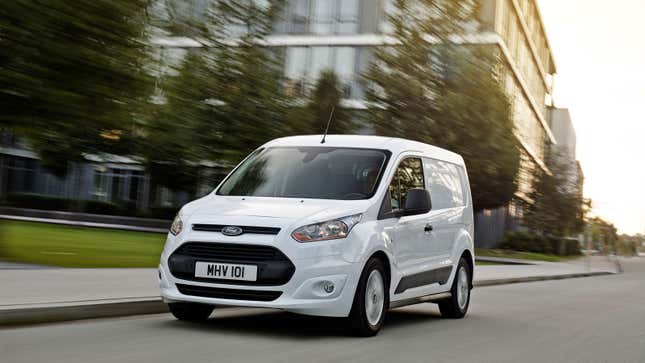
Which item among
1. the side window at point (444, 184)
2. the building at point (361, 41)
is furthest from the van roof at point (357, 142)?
the building at point (361, 41)

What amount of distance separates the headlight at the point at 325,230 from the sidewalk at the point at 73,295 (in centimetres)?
234

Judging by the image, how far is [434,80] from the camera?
32.4 metres

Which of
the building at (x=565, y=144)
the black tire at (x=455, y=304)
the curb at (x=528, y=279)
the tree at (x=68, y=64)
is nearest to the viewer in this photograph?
the black tire at (x=455, y=304)

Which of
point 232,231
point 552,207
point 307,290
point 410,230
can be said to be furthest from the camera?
point 552,207

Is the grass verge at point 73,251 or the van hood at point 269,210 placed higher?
the van hood at point 269,210

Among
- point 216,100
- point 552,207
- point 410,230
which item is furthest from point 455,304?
point 552,207

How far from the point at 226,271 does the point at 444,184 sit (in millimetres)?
3690

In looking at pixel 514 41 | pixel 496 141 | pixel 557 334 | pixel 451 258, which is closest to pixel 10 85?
pixel 451 258

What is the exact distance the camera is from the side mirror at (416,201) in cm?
924

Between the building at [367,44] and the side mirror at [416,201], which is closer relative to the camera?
the side mirror at [416,201]

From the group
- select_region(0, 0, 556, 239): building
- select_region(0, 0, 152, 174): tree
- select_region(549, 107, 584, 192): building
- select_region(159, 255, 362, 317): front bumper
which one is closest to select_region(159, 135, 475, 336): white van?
select_region(159, 255, 362, 317): front bumper

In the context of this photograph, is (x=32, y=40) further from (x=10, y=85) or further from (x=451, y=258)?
(x=451, y=258)

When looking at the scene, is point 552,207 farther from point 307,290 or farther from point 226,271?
point 226,271

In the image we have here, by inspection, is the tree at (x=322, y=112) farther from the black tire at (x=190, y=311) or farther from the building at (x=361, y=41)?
the black tire at (x=190, y=311)
